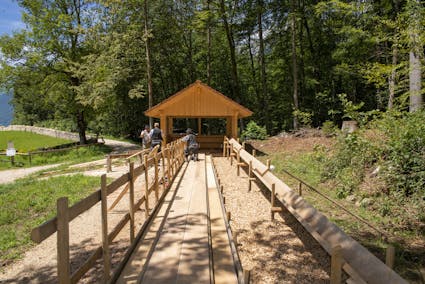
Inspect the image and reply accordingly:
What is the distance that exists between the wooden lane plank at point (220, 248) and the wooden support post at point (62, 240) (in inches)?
65.7

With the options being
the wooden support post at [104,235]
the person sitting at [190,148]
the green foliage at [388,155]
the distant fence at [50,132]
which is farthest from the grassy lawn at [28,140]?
the wooden support post at [104,235]

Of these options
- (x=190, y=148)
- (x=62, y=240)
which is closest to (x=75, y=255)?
(x=62, y=240)

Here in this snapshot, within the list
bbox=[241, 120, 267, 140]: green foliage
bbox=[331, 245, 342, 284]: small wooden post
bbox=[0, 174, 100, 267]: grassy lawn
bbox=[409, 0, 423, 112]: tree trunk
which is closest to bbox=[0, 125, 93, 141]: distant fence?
bbox=[241, 120, 267, 140]: green foliage

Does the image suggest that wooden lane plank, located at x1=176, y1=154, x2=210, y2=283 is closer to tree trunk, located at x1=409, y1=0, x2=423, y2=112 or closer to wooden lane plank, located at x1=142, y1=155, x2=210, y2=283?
wooden lane plank, located at x1=142, y1=155, x2=210, y2=283

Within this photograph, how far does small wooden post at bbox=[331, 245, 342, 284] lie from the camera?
2.48m

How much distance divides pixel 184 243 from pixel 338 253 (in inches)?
101

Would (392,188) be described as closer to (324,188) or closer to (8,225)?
(324,188)

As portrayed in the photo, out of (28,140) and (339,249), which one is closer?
(339,249)

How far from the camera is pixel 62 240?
8.04 ft

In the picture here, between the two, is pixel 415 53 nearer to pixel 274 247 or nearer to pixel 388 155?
pixel 388 155

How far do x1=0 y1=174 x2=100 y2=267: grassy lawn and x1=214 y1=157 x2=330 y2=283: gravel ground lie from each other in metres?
4.38

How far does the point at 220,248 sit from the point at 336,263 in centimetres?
208

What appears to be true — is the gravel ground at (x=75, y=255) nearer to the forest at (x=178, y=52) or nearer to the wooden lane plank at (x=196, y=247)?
the wooden lane plank at (x=196, y=247)

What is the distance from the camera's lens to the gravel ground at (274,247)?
4.30m
